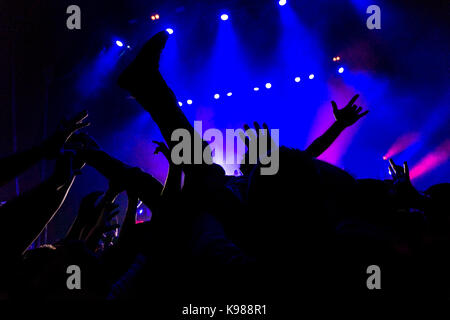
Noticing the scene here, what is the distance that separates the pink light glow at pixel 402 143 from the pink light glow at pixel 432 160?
698 millimetres

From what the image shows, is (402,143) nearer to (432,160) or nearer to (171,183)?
(432,160)

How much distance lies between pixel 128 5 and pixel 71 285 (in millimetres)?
7220

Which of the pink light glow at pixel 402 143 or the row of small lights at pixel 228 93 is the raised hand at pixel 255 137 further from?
the pink light glow at pixel 402 143

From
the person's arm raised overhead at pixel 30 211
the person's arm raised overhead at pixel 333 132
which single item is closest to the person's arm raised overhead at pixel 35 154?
the person's arm raised overhead at pixel 30 211

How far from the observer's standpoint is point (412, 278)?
0.73m

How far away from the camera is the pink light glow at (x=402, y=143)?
28.1 feet

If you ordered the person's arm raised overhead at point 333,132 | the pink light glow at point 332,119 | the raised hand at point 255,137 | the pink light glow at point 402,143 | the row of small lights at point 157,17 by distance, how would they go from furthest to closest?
the pink light glow at point 332,119
the pink light glow at point 402,143
the row of small lights at point 157,17
the person's arm raised overhead at point 333,132
the raised hand at point 255,137

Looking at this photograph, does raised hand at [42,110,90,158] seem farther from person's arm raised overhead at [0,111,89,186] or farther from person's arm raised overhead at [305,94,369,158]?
person's arm raised overhead at [305,94,369,158]

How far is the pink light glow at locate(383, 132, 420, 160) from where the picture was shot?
28.1ft

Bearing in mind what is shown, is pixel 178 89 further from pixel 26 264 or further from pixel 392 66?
pixel 26 264

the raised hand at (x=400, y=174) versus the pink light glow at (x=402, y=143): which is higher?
the pink light glow at (x=402, y=143)

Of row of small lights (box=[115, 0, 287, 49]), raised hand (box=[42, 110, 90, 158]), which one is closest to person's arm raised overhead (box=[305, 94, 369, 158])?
raised hand (box=[42, 110, 90, 158])

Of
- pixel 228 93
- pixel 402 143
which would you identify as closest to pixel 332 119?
pixel 402 143

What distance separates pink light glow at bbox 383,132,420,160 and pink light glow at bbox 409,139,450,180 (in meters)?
0.70
